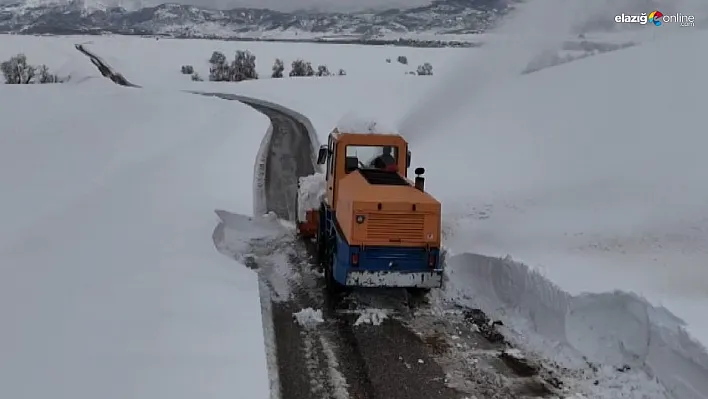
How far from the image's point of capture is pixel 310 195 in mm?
13289

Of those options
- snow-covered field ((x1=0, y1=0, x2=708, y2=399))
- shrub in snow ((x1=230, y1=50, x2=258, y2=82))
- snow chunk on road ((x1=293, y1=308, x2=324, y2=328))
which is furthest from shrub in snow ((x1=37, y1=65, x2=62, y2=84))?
snow chunk on road ((x1=293, y1=308, x2=324, y2=328))

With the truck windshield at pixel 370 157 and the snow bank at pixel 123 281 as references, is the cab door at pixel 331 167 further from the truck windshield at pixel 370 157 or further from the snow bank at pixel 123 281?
the snow bank at pixel 123 281

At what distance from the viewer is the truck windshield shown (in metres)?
11.5

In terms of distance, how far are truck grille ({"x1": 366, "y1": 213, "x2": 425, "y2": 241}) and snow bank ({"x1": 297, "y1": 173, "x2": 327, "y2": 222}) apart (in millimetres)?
3528

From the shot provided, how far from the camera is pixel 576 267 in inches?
380

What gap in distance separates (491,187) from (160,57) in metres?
99.8

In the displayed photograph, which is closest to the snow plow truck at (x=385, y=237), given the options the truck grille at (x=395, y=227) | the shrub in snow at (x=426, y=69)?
the truck grille at (x=395, y=227)

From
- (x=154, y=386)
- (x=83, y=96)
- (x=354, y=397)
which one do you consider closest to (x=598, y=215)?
(x=354, y=397)

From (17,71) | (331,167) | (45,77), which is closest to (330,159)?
(331,167)

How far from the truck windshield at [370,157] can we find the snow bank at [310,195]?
61.0 inches

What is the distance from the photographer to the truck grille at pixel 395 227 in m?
9.41

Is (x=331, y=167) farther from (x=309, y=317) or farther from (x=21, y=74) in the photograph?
(x=21, y=74)

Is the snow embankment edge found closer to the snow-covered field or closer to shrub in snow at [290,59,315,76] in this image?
the snow-covered field

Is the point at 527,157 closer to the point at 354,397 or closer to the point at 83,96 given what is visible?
the point at 354,397
